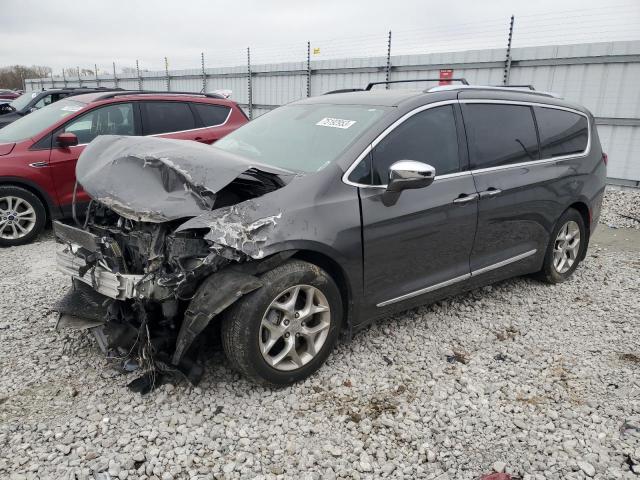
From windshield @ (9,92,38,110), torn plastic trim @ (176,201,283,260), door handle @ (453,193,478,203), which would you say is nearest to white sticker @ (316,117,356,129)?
door handle @ (453,193,478,203)

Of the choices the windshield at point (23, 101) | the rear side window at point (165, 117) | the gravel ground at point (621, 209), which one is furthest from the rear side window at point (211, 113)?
the windshield at point (23, 101)

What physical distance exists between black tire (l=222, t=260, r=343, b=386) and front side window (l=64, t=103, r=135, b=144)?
4.40 metres

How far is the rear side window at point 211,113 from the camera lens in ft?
22.8

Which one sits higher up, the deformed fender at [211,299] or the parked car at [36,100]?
the parked car at [36,100]

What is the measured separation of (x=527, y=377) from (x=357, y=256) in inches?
53.8

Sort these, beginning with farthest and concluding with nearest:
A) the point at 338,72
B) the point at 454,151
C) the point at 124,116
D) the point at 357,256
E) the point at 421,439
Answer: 1. the point at 338,72
2. the point at 124,116
3. the point at 454,151
4. the point at 357,256
5. the point at 421,439

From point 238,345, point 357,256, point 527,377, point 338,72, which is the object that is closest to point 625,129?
point 338,72

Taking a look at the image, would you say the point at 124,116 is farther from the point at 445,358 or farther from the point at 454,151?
the point at 445,358

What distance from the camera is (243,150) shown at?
3.69m

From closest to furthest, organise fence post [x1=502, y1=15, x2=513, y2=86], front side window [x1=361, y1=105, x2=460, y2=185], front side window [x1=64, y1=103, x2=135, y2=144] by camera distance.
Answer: front side window [x1=361, y1=105, x2=460, y2=185] < front side window [x1=64, y1=103, x2=135, y2=144] < fence post [x1=502, y1=15, x2=513, y2=86]

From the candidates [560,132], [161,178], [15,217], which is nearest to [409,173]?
[161,178]

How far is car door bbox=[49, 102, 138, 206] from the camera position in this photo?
5.68 meters

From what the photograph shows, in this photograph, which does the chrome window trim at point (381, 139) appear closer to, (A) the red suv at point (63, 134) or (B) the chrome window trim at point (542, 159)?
(B) the chrome window trim at point (542, 159)

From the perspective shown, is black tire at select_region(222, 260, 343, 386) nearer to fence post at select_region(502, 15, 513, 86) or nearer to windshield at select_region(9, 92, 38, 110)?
fence post at select_region(502, 15, 513, 86)
